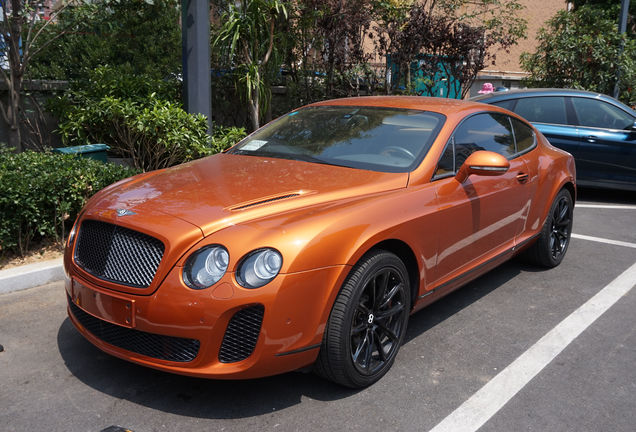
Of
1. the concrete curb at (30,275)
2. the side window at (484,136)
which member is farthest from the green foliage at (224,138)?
the side window at (484,136)

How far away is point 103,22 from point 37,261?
3332 millimetres

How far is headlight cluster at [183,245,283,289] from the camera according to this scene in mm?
2838

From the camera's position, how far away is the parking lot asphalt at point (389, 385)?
303 cm

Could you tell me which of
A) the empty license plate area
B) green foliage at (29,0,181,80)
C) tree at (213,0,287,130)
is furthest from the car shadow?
tree at (213,0,287,130)

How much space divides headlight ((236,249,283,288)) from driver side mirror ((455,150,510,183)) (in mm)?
1661

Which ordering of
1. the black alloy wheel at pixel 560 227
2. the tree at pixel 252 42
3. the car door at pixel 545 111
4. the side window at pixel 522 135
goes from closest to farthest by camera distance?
the side window at pixel 522 135
the black alloy wheel at pixel 560 227
the tree at pixel 252 42
the car door at pixel 545 111

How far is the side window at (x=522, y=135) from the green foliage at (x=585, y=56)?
8.79 meters

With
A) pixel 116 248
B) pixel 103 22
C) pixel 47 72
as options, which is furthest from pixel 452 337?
pixel 47 72

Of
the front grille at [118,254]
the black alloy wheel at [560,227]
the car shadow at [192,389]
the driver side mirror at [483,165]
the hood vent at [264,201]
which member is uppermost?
the driver side mirror at [483,165]

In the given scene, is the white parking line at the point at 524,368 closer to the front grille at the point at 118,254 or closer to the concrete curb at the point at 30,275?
the front grille at the point at 118,254

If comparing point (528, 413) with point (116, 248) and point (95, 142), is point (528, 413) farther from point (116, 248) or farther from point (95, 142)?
point (95, 142)

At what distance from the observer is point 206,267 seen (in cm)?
288

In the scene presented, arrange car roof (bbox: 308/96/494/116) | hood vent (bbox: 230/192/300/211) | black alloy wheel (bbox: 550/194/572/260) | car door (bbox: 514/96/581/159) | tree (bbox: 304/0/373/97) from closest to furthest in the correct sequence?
hood vent (bbox: 230/192/300/211) → car roof (bbox: 308/96/494/116) → black alloy wheel (bbox: 550/194/572/260) → car door (bbox: 514/96/581/159) → tree (bbox: 304/0/373/97)

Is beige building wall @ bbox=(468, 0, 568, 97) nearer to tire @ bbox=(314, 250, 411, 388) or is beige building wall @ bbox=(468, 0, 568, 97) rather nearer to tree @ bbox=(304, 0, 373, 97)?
tree @ bbox=(304, 0, 373, 97)
